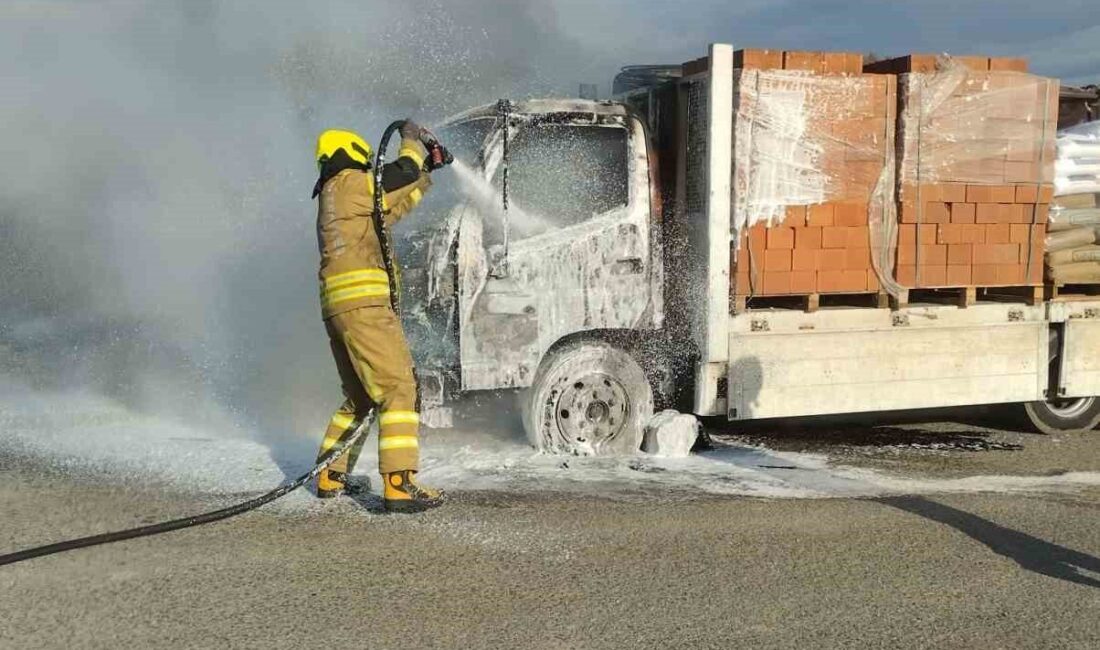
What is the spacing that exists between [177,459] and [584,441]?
2660 millimetres

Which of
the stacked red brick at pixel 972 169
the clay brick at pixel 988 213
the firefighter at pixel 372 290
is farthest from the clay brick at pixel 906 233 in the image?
the firefighter at pixel 372 290

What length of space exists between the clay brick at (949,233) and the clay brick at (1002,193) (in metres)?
0.32

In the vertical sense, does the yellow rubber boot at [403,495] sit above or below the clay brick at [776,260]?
below

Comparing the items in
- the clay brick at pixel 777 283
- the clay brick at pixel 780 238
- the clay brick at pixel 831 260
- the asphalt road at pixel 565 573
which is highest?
the clay brick at pixel 780 238

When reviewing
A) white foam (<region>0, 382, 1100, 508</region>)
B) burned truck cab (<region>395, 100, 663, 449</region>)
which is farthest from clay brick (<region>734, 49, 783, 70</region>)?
white foam (<region>0, 382, 1100, 508</region>)

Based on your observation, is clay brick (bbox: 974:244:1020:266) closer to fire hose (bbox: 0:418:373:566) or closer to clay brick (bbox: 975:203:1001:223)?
clay brick (bbox: 975:203:1001:223)

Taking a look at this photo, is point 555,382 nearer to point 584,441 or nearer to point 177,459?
point 584,441

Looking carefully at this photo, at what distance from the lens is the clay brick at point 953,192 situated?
270 inches

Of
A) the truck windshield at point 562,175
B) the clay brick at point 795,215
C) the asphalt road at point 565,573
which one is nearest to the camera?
the asphalt road at point 565,573

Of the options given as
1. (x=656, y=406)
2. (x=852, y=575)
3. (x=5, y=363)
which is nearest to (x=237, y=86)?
(x=5, y=363)

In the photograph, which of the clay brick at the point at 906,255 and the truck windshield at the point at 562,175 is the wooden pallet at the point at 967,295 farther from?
the truck windshield at the point at 562,175

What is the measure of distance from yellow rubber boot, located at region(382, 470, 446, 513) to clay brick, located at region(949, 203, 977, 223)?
4.26 m

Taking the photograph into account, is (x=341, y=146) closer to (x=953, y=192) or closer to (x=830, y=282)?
(x=830, y=282)

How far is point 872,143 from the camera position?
674 centimetres
